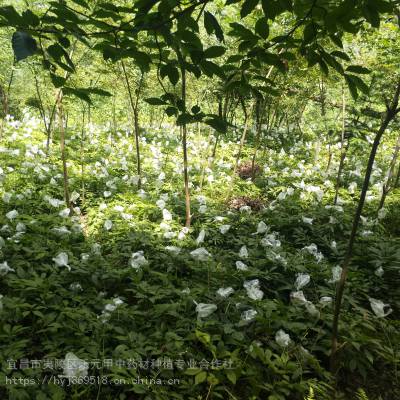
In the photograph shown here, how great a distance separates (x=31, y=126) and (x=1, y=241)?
9136mm

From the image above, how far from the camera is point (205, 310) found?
2609mm

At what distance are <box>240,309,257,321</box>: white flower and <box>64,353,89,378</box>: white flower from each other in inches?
45.4

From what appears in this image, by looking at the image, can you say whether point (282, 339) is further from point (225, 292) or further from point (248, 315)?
point (225, 292)

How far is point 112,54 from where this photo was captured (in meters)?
1.32

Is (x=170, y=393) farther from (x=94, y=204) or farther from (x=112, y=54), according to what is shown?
(x=94, y=204)

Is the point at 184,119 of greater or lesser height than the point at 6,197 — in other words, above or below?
above

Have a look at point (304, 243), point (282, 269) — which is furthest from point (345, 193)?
point (282, 269)

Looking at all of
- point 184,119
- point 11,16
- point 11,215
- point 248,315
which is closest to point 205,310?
point 248,315

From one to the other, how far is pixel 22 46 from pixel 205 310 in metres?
2.25

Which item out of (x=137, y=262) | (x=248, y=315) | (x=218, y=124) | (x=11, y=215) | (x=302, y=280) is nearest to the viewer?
(x=218, y=124)

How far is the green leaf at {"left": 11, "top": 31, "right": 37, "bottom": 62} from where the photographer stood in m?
0.77

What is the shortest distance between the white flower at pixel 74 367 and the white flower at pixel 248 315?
1.15m

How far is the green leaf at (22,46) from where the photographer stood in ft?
2.52

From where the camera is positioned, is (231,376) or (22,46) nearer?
(22,46)
